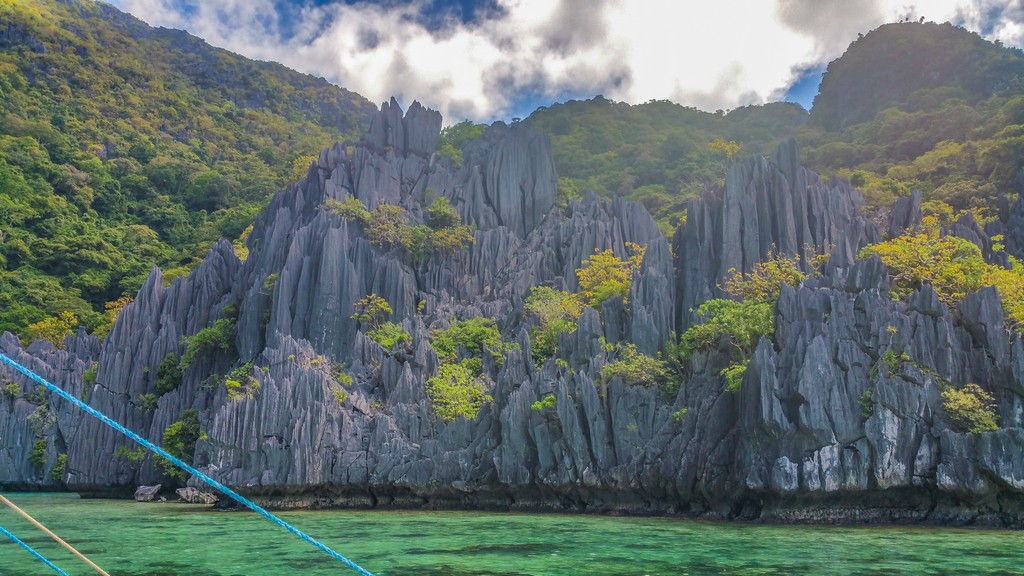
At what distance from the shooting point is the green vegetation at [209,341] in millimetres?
50062

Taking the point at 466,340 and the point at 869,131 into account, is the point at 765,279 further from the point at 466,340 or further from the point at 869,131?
the point at 869,131

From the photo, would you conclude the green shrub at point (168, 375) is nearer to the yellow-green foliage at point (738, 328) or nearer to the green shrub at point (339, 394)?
the green shrub at point (339, 394)

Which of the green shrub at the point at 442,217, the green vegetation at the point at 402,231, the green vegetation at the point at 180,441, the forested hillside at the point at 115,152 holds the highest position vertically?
the forested hillside at the point at 115,152

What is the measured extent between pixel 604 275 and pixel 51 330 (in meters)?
43.2

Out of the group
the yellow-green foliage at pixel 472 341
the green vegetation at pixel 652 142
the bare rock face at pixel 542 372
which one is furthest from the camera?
the green vegetation at pixel 652 142

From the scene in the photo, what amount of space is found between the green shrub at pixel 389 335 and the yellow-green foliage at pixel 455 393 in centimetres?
551

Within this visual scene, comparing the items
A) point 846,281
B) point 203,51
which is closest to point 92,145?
point 203,51

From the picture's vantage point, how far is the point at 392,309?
175ft

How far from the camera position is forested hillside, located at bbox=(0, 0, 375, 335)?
6869 cm

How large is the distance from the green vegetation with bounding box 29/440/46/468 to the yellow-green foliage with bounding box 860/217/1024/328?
49.1m

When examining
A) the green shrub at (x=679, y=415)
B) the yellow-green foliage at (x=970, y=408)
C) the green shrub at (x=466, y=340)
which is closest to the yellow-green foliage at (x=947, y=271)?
the yellow-green foliage at (x=970, y=408)

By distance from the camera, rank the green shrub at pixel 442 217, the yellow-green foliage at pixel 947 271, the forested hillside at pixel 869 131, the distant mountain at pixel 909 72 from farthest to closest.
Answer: the distant mountain at pixel 909 72
the green shrub at pixel 442 217
the forested hillside at pixel 869 131
the yellow-green foliage at pixel 947 271

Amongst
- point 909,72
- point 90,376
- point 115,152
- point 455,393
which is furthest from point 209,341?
point 909,72

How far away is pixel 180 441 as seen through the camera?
4419cm
